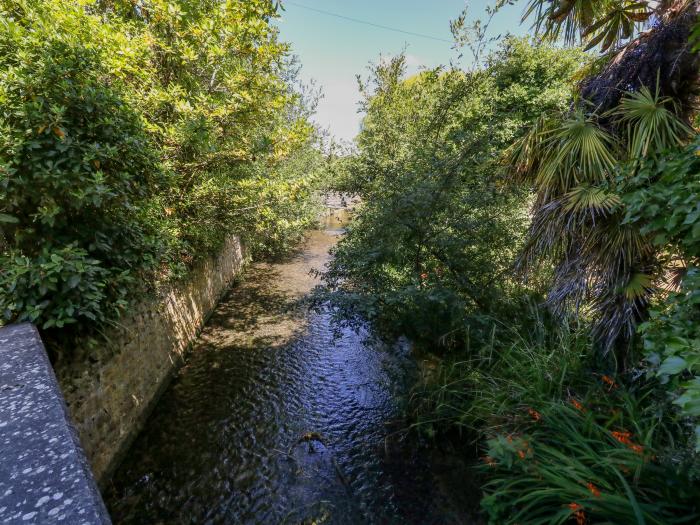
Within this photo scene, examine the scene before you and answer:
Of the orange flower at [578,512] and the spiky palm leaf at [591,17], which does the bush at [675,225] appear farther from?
the spiky palm leaf at [591,17]

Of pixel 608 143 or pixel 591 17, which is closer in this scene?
pixel 608 143

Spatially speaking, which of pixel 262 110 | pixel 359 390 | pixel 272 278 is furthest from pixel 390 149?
pixel 272 278

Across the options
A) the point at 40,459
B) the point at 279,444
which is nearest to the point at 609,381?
the point at 279,444

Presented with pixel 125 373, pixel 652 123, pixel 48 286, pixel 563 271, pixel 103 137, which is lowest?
pixel 125 373

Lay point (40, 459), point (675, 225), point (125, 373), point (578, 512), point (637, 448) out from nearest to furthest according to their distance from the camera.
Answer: point (40, 459), point (675, 225), point (578, 512), point (637, 448), point (125, 373)

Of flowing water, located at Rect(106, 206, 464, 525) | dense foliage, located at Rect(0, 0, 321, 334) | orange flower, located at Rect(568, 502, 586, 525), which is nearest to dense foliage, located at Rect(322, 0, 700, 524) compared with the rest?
orange flower, located at Rect(568, 502, 586, 525)

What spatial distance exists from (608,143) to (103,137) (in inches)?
198

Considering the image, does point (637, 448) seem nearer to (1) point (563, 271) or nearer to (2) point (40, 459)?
(1) point (563, 271)

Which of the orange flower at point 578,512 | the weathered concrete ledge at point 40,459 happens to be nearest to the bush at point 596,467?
the orange flower at point 578,512

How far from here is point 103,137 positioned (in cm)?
321

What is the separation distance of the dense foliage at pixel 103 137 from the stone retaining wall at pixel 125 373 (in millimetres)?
506

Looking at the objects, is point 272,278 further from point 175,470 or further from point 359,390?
point 175,470

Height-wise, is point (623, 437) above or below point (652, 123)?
below

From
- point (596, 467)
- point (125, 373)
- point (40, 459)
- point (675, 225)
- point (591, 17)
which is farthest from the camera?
point (125, 373)
